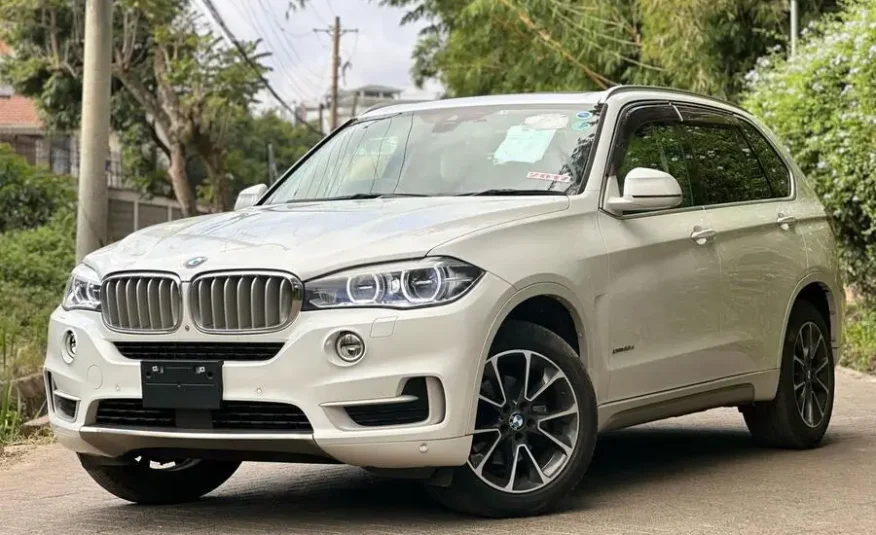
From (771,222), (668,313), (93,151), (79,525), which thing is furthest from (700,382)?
(93,151)

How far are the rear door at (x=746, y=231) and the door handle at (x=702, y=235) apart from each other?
0.11 metres

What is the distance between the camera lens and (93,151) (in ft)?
49.4

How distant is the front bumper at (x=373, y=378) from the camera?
5730mm

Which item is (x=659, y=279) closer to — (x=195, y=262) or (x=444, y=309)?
(x=444, y=309)

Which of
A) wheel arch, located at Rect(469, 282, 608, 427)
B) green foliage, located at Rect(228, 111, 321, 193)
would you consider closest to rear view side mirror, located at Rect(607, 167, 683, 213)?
wheel arch, located at Rect(469, 282, 608, 427)

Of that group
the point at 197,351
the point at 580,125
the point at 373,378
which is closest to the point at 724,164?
the point at 580,125

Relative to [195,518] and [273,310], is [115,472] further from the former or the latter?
[273,310]

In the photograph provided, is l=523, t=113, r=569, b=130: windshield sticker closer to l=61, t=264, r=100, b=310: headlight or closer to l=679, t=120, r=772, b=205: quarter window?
l=679, t=120, r=772, b=205: quarter window

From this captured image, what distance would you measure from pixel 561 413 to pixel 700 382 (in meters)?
1.39

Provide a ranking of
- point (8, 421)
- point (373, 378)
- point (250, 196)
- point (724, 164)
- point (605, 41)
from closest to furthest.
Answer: point (373, 378), point (250, 196), point (724, 164), point (8, 421), point (605, 41)

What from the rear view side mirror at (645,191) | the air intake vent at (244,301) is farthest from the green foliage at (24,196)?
the air intake vent at (244,301)

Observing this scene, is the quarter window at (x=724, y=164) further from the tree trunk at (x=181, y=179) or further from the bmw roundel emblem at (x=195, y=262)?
the tree trunk at (x=181, y=179)

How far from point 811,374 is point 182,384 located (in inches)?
157

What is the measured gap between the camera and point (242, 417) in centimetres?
591
